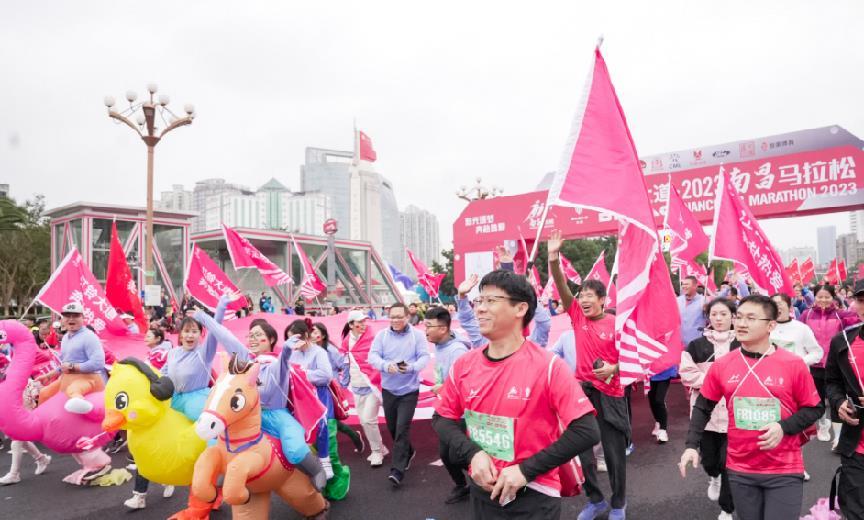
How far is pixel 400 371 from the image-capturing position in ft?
19.6

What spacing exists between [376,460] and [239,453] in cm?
276

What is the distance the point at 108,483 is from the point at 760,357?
249 inches

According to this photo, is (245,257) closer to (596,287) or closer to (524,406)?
(596,287)

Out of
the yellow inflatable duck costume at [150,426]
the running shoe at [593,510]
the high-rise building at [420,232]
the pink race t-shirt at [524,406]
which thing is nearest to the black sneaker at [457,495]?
the running shoe at [593,510]

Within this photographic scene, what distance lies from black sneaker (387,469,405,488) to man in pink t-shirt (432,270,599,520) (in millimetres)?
3392

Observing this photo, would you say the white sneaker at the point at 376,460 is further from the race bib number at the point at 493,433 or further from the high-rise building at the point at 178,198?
the high-rise building at the point at 178,198

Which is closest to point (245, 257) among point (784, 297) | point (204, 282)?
point (204, 282)

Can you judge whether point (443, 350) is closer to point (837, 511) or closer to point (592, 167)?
point (592, 167)

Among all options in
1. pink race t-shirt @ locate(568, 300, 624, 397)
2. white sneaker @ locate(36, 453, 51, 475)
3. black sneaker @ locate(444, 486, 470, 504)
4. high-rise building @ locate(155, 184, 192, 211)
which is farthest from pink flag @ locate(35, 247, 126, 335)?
high-rise building @ locate(155, 184, 192, 211)

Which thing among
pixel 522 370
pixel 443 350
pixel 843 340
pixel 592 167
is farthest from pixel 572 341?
pixel 522 370

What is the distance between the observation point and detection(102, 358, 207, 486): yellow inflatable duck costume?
14.7ft

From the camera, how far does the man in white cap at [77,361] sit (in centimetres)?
625

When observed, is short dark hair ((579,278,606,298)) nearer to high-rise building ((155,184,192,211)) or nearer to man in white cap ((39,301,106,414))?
man in white cap ((39,301,106,414))

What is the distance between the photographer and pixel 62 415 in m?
5.97
